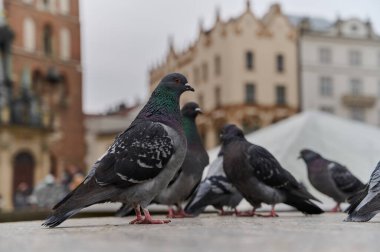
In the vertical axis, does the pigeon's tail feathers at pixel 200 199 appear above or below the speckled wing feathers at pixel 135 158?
below

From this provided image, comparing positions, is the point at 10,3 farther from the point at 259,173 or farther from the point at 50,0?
the point at 259,173

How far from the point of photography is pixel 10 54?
123 ft

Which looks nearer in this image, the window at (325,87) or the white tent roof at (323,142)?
the white tent roof at (323,142)

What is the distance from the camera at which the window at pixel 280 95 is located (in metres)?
46.6

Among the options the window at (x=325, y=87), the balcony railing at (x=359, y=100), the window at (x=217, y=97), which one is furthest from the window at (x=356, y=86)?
the window at (x=217, y=97)

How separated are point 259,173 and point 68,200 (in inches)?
102

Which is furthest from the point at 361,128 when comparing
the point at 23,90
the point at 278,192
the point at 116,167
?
the point at 23,90

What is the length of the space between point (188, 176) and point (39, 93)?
113 feet

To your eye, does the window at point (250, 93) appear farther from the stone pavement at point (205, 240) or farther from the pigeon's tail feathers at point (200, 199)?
the stone pavement at point (205, 240)

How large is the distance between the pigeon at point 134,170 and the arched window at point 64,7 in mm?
38298

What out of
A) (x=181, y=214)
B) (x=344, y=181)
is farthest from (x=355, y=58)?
(x=181, y=214)

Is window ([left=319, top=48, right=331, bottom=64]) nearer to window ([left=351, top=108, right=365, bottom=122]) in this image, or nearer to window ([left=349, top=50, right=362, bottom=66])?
window ([left=349, top=50, right=362, bottom=66])

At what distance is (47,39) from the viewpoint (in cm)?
4212

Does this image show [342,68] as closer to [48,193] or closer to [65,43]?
[65,43]
